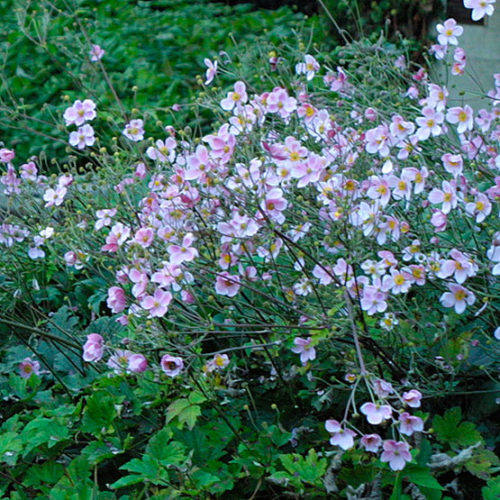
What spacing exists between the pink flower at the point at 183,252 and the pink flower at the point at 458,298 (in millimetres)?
643

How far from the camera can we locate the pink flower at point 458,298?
7.09 feet

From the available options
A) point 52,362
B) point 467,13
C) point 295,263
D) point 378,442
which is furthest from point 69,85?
point 378,442

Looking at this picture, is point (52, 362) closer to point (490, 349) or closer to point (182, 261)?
point (182, 261)

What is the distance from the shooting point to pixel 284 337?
227 centimetres

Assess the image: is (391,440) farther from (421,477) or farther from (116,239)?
(116,239)

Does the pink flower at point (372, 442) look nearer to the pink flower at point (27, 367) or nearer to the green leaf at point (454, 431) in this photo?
the green leaf at point (454, 431)

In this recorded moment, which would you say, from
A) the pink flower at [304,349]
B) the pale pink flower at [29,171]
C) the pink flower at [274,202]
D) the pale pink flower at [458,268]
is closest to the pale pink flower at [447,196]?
the pale pink flower at [458,268]

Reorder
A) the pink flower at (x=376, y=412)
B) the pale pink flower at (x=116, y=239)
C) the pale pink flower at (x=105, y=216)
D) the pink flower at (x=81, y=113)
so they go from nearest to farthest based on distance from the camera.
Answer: the pink flower at (x=376, y=412) < the pale pink flower at (x=116, y=239) < the pale pink flower at (x=105, y=216) < the pink flower at (x=81, y=113)

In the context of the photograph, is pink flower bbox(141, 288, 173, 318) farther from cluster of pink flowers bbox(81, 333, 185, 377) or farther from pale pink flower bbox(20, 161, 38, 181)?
pale pink flower bbox(20, 161, 38, 181)

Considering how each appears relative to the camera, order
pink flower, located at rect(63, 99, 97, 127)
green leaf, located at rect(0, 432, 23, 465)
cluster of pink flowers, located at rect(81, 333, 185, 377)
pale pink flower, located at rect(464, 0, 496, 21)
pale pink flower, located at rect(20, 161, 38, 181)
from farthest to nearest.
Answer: pale pink flower, located at rect(20, 161, 38, 181) < pink flower, located at rect(63, 99, 97, 127) < pale pink flower, located at rect(464, 0, 496, 21) < green leaf, located at rect(0, 432, 23, 465) < cluster of pink flowers, located at rect(81, 333, 185, 377)

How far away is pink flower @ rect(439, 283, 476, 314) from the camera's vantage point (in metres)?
2.16

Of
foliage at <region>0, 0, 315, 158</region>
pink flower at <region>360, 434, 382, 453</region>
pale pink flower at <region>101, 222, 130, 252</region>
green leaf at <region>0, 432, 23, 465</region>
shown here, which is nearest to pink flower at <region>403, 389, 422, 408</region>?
pink flower at <region>360, 434, 382, 453</region>

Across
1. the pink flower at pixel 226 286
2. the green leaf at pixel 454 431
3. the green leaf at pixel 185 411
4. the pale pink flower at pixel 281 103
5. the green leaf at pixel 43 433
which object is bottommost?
the green leaf at pixel 43 433

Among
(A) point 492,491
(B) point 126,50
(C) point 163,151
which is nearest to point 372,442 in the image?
(A) point 492,491
